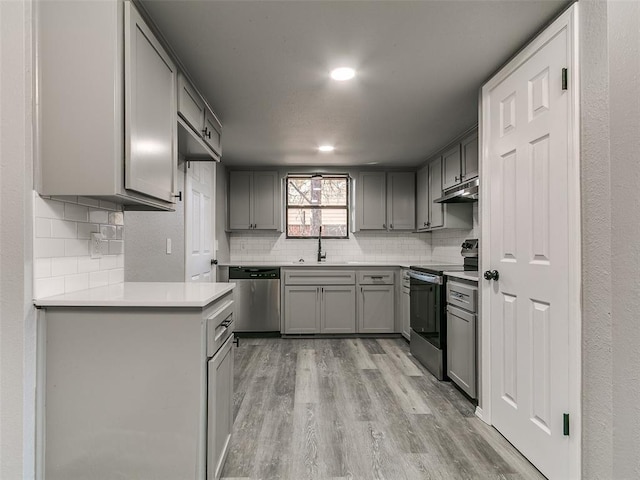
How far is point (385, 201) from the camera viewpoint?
4.83 m

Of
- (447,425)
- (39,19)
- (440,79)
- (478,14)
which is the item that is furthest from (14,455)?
(440,79)

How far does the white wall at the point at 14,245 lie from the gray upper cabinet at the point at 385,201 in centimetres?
384

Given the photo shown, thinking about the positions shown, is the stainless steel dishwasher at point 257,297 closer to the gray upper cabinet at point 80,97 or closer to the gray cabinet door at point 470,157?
the gray cabinet door at point 470,157

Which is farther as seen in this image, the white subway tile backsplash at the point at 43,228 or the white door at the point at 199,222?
the white door at the point at 199,222

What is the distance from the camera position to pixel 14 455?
4.36ft

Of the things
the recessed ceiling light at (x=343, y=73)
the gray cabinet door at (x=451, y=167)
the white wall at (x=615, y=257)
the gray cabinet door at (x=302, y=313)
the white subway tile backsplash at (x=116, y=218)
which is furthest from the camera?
the gray cabinet door at (x=302, y=313)

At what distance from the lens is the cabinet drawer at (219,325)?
1.47 m

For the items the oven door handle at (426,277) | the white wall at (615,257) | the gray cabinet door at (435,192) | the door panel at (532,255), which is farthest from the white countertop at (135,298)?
the gray cabinet door at (435,192)

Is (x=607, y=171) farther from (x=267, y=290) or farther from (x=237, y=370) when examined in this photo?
(x=267, y=290)

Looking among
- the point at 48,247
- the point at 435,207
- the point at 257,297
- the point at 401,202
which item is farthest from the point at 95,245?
the point at 401,202

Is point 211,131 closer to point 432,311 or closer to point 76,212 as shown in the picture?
point 76,212

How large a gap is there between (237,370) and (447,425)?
1.83 meters

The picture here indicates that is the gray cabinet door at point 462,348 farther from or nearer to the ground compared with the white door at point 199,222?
nearer to the ground

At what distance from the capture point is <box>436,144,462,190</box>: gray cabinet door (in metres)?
3.47
